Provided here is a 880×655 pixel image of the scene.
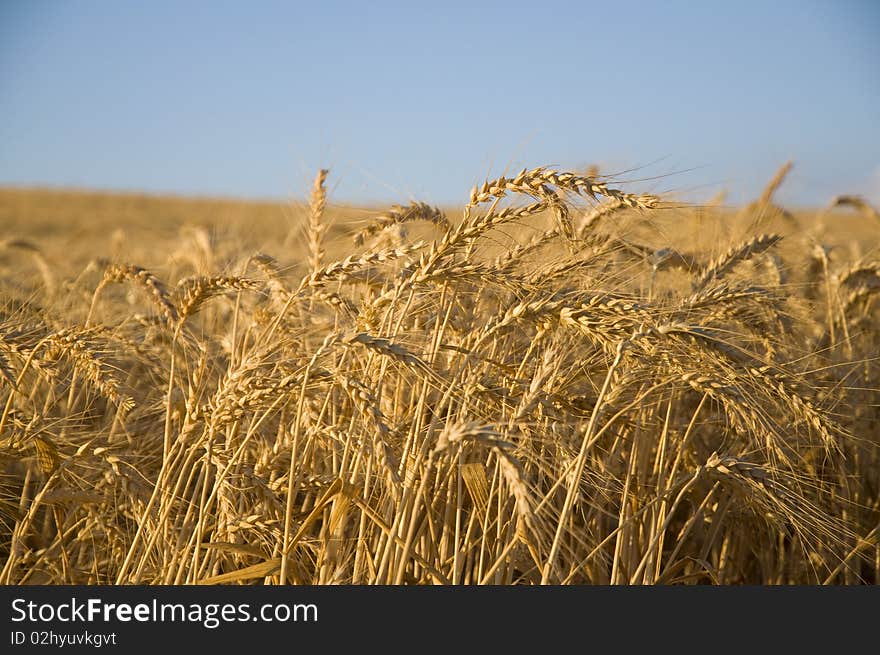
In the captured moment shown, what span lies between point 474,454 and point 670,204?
100 cm

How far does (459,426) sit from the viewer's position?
1.73 metres

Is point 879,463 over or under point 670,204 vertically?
under

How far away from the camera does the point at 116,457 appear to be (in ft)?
7.68

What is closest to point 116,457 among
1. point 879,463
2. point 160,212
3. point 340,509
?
point 340,509

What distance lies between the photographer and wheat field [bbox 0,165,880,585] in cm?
209

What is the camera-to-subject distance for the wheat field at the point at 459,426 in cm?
209

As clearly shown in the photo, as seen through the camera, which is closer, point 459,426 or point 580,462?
point 459,426

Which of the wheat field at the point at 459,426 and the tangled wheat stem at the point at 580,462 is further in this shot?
the wheat field at the point at 459,426

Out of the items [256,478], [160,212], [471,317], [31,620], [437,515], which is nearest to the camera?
[31,620]

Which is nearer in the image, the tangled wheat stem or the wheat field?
the tangled wheat stem

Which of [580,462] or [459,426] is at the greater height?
[459,426]

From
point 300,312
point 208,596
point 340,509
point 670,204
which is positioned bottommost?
point 208,596

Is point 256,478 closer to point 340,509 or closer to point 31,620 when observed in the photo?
point 340,509

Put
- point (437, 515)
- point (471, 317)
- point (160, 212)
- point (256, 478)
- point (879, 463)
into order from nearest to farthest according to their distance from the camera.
Result: point (256, 478) → point (437, 515) → point (471, 317) → point (879, 463) → point (160, 212)
